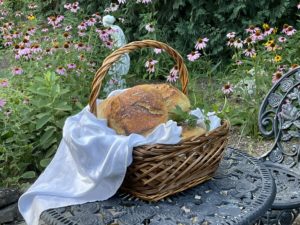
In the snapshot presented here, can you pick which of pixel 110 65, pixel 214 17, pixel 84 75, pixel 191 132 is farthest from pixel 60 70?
pixel 214 17

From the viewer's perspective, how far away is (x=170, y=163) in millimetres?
1915

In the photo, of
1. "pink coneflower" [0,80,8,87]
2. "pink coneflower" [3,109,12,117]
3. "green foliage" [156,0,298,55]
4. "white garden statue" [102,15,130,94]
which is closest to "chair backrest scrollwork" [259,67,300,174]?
"white garden statue" [102,15,130,94]

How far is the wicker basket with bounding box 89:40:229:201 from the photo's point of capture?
1894 mm

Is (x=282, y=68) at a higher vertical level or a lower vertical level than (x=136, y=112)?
lower

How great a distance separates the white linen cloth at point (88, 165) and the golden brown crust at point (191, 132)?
0.04 meters

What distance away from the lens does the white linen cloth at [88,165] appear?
75.7 inches

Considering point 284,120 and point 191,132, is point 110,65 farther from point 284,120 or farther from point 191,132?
point 284,120

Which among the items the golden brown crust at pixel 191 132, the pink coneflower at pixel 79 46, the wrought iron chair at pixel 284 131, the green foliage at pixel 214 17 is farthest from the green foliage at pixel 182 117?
the green foliage at pixel 214 17

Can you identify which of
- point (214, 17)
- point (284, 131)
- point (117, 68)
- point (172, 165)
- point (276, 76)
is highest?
point (172, 165)

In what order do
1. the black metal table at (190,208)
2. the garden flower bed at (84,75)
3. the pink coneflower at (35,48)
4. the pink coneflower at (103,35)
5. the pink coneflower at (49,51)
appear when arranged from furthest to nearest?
the pink coneflower at (103,35), the pink coneflower at (49,51), the pink coneflower at (35,48), the garden flower bed at (84,75), the black metal table at (190,208)

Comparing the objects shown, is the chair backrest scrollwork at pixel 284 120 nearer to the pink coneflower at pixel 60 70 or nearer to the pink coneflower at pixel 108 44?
the pink coneflower at pixel 60 70

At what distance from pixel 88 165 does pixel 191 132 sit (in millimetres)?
363

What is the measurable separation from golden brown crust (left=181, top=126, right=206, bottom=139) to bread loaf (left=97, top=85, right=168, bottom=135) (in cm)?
8

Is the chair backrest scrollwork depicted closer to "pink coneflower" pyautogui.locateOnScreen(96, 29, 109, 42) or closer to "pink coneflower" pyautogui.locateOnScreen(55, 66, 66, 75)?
"pink coneflower" pyautogui.locateOnScreen(55, 66, 66, 75)
